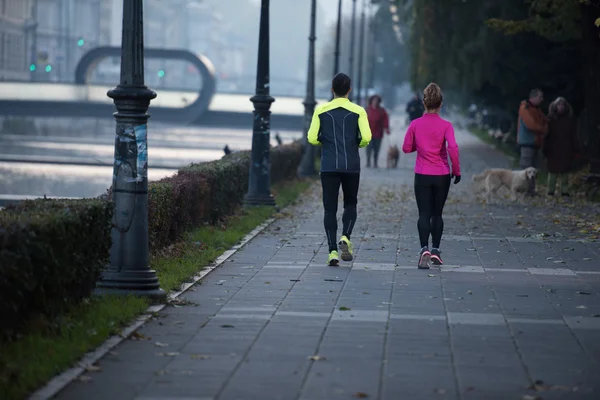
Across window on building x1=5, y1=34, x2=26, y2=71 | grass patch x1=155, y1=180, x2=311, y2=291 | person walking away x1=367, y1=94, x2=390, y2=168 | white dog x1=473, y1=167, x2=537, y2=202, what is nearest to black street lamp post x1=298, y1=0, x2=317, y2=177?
person walking away x1=367, y1=94, x2=390, y2=168

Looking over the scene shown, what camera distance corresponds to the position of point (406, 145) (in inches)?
480

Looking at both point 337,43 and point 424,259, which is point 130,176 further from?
point 337,43

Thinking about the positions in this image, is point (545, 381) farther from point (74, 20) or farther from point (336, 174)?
point (74, 20)

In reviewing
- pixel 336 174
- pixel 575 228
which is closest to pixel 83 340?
pixel 336 174

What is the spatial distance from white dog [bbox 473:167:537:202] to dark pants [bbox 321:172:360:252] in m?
9.24

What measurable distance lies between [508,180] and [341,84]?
10.2m

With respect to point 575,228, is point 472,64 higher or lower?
higher

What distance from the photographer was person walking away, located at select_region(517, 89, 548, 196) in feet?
70.0

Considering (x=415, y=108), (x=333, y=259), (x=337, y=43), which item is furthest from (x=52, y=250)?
(x=337, y=43)

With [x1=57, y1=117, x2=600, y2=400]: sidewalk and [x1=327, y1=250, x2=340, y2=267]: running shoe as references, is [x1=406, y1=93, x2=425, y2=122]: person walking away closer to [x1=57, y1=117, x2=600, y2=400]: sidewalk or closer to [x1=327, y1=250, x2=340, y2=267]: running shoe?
[x1=57, y1=117, x2=600, y2=400]: sidewalk

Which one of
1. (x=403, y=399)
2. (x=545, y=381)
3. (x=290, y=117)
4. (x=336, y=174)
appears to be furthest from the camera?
(x=290, y=117)

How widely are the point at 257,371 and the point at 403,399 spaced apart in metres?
0.98

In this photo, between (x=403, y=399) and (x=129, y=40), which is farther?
(x=129, y=40)

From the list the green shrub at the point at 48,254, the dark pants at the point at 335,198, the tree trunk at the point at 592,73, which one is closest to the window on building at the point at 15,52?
the tree trunk at the point at 592,73
